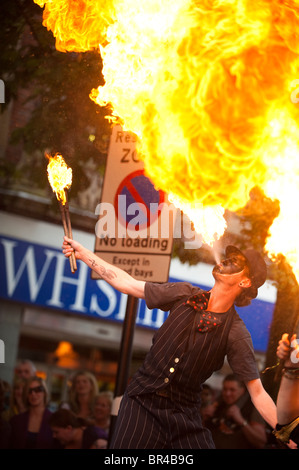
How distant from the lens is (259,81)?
4746 millimetres

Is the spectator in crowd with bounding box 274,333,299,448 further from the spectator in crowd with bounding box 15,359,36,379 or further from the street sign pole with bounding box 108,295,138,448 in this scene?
the spectator in crowd with bounding box 15,359,36,379

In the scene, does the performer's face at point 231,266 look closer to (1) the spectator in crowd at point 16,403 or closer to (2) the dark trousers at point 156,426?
(2) the dark trousers at point 156,426

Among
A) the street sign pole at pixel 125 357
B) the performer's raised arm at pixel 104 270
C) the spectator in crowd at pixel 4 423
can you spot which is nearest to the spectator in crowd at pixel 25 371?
the spectator in crowd at pixel 4 423

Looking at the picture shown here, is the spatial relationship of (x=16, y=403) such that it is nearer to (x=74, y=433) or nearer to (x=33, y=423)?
(x=33, y=423)

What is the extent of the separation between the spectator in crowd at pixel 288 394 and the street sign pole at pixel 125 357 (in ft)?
5.51

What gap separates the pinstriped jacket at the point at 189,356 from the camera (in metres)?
4.30

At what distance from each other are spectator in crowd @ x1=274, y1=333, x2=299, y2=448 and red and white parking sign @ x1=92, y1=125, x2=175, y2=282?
63.5 inches

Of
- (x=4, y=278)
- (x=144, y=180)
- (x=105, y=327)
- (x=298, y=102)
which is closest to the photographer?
(x=298, y=102)

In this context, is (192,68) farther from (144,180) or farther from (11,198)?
(11,198)

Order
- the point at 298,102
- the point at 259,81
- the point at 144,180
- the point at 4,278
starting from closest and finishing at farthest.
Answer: the point at 259,81
the point at 298,102
the point at 144,180
the point at 4,278

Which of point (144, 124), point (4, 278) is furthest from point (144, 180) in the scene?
point (4, 278)

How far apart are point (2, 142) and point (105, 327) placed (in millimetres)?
3783

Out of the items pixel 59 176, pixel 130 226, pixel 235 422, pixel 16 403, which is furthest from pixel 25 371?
pixel 59 176

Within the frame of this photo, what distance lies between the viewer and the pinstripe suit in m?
4.25
